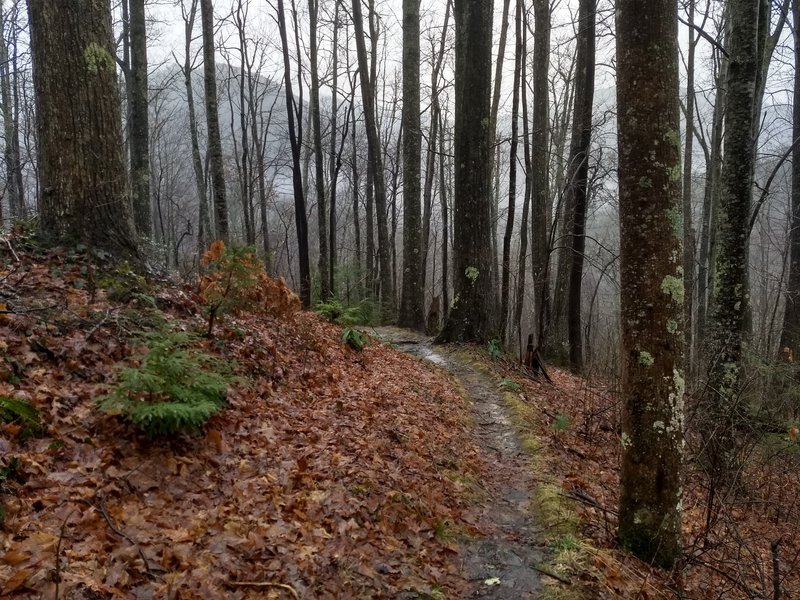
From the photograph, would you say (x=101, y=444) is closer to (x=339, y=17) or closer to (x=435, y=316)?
(x=435, y=316)

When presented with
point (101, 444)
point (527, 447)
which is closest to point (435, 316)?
point (527, 447)

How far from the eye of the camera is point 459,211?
10.5 metres

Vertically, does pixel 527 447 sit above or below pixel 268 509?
below

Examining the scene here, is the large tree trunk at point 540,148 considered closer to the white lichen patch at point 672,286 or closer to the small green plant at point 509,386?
the small green plant at point 509,386

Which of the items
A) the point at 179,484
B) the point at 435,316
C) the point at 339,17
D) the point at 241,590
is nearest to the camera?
the point at 241,590

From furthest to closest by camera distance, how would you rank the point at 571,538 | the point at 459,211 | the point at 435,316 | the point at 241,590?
the point at 435,316 → the point at 459,211 → the point at 571,538 → the point at 241,590

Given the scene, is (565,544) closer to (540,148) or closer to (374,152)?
(540,148)

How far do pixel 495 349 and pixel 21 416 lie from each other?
8345 millimetres

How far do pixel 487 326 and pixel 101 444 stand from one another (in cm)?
812

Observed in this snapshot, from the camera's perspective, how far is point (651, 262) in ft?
11.7

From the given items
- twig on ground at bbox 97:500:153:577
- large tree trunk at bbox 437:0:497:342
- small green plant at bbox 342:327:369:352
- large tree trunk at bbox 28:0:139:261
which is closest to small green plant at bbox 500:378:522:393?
large tree trunk at bbox 437:0:497:342

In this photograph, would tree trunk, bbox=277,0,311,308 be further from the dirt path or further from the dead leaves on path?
the dead leaves on path

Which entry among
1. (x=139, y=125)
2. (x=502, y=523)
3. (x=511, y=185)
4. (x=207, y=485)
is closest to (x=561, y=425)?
(x=502, y=523)

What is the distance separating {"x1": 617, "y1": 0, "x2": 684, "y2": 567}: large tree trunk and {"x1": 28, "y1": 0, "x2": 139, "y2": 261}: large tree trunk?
569 centimetres
